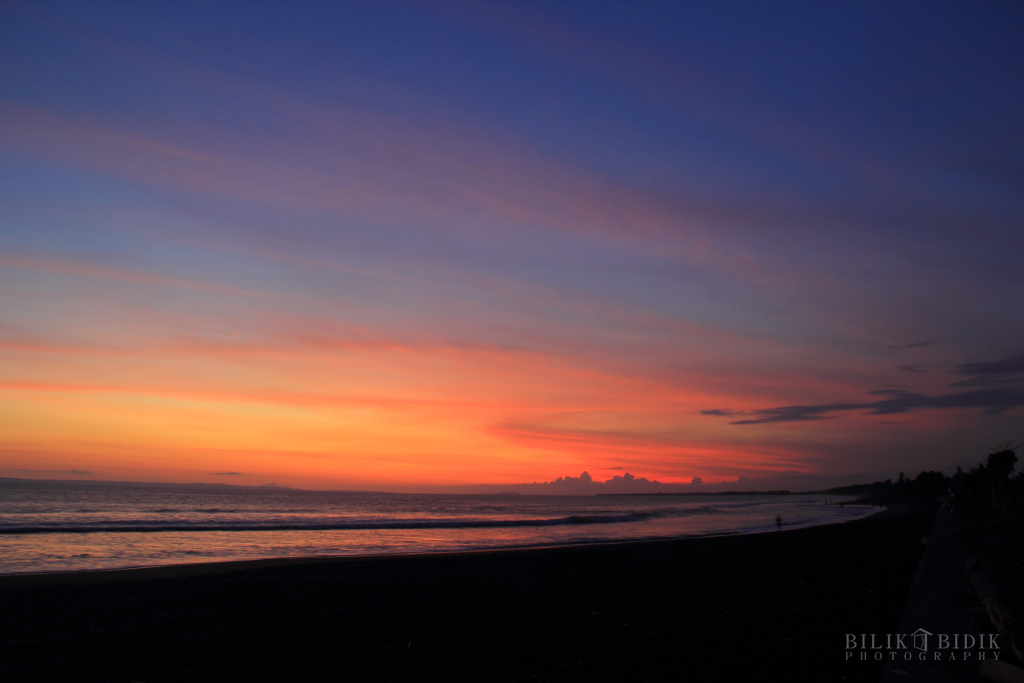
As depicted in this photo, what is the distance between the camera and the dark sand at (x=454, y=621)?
639cm

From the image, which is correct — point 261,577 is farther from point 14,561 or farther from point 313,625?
point 14,561

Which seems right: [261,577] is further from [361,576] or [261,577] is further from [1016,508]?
[1016,508]

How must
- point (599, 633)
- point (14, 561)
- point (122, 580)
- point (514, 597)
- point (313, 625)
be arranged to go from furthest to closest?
point (14, 561) < point (122, 580) < point (514, 597) < point (313, 625) < point (599, 633)

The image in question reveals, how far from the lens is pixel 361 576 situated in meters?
13.6

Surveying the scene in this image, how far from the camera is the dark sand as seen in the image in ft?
21.0

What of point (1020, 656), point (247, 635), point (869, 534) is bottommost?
point (869, 534)

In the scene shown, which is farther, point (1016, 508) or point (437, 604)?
point (1016, 508)

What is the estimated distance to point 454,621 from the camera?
890cm

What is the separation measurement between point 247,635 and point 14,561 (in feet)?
46.2

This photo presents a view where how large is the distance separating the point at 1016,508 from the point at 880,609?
863 inches

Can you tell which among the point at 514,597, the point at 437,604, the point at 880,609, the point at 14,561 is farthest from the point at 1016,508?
the point at 14,561

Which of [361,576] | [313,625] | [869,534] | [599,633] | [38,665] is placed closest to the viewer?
[38,665]

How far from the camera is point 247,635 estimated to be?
26.6 ft

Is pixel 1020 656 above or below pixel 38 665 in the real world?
above
